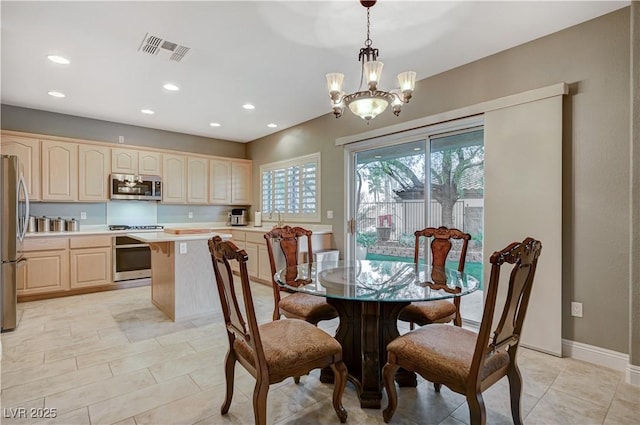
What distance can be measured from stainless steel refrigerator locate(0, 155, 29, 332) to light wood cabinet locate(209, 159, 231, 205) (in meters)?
3.03

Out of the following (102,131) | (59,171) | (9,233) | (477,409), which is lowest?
(477,409)

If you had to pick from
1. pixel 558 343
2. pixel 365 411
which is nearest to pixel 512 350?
pixel 365 411

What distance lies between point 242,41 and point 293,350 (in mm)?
2502

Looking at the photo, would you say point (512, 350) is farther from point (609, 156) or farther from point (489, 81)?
point (489, 81)

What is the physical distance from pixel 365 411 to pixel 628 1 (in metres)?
3.30

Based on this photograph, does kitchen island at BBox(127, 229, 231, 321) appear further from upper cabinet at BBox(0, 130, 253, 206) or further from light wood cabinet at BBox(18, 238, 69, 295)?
upper cabinet at BBox(0, 130, 253, 206)

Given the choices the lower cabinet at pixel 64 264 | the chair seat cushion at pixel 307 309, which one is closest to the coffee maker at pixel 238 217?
the lower cabinet at pixel 64 264

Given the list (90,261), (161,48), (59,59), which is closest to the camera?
(161,48)

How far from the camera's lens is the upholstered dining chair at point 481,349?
53.3 inches

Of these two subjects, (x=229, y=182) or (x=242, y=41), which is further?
(x=229, y=182)

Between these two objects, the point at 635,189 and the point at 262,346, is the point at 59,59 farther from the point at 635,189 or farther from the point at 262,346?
the point at 635,189

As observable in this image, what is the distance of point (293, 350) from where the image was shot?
5.24 feet

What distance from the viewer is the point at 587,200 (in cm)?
248

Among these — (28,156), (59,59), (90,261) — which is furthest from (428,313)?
(28,156)
